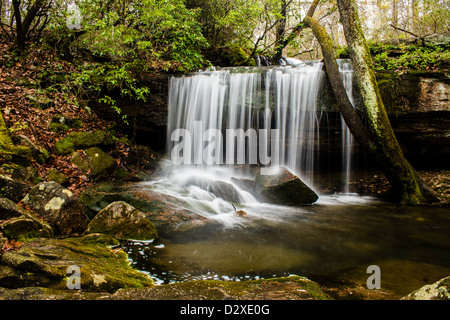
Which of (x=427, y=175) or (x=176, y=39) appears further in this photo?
(x=176, y=39)

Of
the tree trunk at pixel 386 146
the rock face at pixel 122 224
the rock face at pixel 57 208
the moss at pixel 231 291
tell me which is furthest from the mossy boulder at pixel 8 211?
the tree trunk at pixel 386 146

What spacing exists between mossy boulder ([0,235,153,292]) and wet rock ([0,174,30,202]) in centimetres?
163

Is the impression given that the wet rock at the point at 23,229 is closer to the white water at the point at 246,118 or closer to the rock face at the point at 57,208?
the rock face at the point at 57,208

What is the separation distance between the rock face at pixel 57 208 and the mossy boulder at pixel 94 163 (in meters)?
2.32

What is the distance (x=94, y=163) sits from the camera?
6707 mm

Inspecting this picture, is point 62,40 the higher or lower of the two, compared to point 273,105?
higher

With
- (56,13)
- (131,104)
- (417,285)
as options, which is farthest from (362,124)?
(56,13)

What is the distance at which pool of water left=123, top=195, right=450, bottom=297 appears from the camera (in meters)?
3.23

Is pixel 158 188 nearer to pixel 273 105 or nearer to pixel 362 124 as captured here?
pixel 273 105

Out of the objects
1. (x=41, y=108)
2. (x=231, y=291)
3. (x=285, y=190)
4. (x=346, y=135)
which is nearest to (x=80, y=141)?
(x=41, y=108)

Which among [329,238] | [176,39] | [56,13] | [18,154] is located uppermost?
[56,13]

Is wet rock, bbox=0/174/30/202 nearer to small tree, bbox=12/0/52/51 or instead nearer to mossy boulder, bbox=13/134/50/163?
mossy boulder, bbox=13/134/50/163
